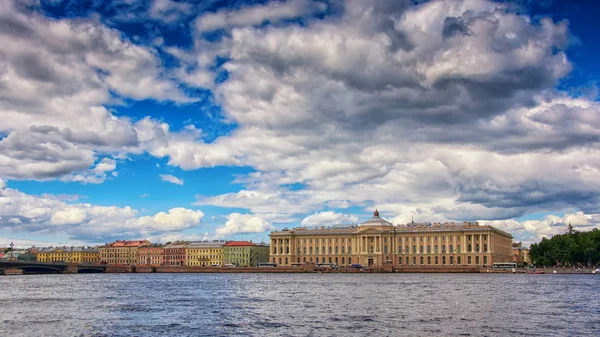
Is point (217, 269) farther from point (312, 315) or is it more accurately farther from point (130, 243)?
point (312, 315)

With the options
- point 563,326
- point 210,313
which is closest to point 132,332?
point 210,313

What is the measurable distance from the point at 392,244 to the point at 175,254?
6687cm

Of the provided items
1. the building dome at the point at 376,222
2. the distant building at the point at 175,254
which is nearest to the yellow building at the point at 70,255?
the distant building at the point at 175,254

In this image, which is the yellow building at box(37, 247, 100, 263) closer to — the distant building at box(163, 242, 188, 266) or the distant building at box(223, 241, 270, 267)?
the distant building at box(163, 242, 188, 266)

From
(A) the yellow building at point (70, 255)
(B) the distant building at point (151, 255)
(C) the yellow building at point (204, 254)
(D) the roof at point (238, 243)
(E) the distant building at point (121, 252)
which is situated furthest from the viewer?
(A) the yellow building at point (70, 255)

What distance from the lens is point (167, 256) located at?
602ft

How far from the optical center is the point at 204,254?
177 metres

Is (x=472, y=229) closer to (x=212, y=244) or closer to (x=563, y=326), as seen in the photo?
(x=212, y=244)

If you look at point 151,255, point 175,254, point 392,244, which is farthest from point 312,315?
point 151,255

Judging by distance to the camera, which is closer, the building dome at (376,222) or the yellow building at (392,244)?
the yellow building at (392,244)

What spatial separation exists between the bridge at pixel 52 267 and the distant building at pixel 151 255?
33213 millimetres

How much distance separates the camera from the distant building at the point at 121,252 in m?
191

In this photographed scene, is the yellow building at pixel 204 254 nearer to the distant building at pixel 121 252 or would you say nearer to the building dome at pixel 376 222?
the distant building at pixel 121 252

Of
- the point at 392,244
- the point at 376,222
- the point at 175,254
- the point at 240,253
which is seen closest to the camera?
the point at 392,244
